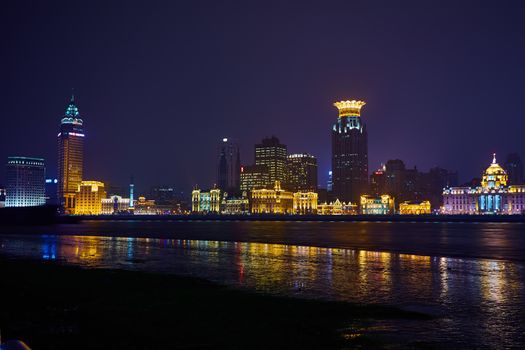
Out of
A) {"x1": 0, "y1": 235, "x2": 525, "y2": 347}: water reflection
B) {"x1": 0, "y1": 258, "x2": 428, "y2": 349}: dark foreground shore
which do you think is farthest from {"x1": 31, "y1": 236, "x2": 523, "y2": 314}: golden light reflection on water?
{"x1": 0, "y1": 258, "x2": 428, "y2": 349}: dark foreground shore

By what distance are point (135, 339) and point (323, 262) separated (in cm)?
1934

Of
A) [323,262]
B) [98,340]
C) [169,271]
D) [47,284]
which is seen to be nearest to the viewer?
[98,340]

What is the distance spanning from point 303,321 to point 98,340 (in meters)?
5.14

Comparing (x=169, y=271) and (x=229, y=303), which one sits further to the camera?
(x=169, y=271)

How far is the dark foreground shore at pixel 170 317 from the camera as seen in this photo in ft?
37.9

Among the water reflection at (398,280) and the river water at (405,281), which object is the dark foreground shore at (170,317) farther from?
the water reflection at (398,280)

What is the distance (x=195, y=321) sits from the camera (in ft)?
45.3

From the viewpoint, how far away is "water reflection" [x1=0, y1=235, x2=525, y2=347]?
1354 cm

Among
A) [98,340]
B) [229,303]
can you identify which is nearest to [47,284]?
[229,303]

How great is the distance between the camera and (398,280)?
22.1m

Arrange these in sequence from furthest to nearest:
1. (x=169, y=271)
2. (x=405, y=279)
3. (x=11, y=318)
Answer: (x=169, y=271), (x=405, y=279), (x=11, y=318)

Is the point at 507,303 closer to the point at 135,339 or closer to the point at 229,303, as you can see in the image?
the point at 229,303

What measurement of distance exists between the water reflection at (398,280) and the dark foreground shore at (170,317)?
1.47 meters

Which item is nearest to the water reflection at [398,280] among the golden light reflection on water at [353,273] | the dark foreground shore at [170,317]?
the golden light reflection on water at [353,273]
